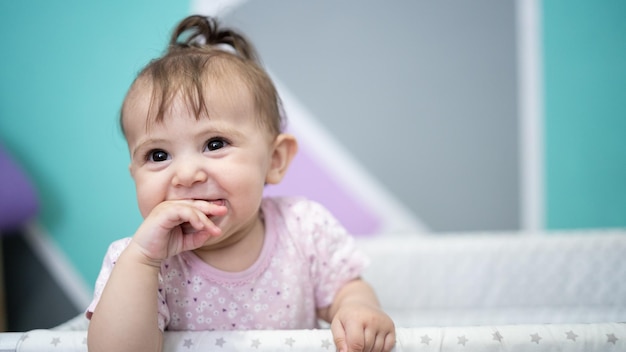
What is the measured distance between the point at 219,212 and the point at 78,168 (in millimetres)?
1056

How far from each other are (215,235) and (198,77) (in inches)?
8.0

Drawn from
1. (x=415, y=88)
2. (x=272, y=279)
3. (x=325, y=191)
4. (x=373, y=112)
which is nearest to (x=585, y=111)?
(x=415, y=88)

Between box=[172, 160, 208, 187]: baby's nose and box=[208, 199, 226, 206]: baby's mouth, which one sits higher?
box=[172, 160, 208, 187]: baby's nose

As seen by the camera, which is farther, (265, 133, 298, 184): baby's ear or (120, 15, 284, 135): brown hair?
(265, 133, 298, 184): baby's ear

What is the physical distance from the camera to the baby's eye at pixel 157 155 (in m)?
0.64

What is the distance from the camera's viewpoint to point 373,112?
1479 mm

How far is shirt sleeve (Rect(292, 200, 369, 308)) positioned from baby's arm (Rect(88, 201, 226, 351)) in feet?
0.71

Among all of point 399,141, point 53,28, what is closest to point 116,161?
point 53,28

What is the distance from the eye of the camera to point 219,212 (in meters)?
0.61

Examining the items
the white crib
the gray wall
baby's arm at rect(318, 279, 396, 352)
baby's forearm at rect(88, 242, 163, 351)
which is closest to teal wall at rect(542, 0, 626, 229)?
the gray wall

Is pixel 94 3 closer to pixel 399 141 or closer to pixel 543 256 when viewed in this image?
pixel 399 141

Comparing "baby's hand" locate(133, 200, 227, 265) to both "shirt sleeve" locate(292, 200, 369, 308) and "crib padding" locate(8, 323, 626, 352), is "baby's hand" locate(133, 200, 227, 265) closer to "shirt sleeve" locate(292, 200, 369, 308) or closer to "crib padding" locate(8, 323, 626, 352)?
"crib padding" locate(8, 323, 626, 352)

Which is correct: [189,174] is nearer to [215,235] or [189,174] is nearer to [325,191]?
[215,235]

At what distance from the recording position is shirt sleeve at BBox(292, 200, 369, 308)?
30.9 inches
